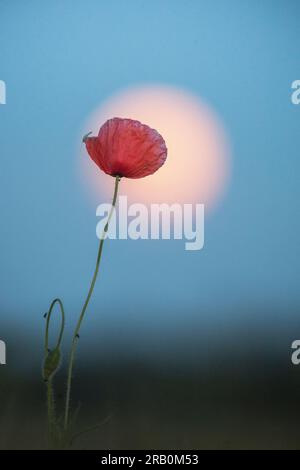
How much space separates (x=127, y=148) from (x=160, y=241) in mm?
340

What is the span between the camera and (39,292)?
1859mm

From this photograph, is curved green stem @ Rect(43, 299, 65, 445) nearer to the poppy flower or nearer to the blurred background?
the blurred background

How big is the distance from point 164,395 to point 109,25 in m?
1.30

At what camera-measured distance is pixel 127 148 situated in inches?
70.9

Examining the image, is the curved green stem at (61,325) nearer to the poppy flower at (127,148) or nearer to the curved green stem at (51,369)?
the curved green stem at (51,369)

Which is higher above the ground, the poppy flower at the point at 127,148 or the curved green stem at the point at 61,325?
the poppy flower at the point at 127,148

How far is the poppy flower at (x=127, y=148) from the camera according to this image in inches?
71.1

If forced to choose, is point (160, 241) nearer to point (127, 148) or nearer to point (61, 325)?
point (127, 148)

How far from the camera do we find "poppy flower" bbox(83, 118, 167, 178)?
1807mm

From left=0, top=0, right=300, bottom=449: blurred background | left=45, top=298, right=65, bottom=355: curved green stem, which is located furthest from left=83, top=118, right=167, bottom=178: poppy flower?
left=45, top=298, right=65, bottom=355: curved green stem

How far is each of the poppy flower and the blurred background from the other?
4cm

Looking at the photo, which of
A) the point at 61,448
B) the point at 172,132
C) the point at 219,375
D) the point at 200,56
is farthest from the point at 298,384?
the point at 200,56

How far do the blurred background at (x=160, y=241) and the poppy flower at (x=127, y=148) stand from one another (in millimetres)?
37

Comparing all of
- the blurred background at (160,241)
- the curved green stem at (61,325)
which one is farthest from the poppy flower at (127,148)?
the curved green stem at (61,325)
